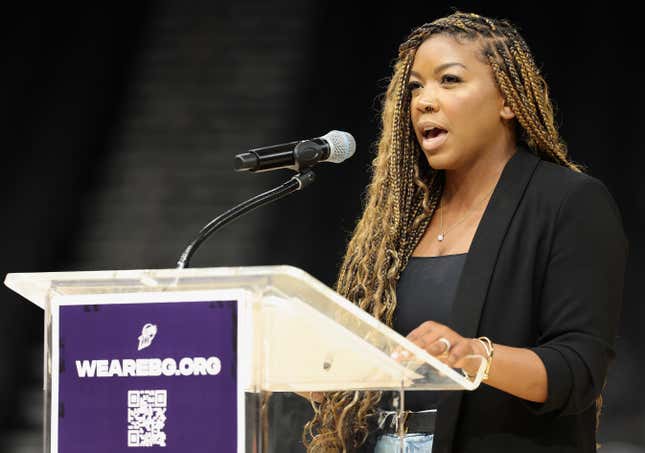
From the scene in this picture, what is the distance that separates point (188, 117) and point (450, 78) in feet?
6.29

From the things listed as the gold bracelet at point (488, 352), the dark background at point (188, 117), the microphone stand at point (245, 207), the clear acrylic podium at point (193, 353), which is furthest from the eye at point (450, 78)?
the dark background at point (188, 117)

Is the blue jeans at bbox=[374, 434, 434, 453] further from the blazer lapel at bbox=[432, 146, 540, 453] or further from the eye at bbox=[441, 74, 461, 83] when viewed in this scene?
the eye at bbox=[441, 74, 461, 83]

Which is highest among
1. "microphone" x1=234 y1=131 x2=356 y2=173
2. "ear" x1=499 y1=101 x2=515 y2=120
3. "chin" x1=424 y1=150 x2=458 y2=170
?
"ear" x1=499 y1=101 x2=515 y2=120

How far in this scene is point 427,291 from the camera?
6.23 feet

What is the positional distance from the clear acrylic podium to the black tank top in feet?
1.74

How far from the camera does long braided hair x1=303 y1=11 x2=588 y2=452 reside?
1.95 metres

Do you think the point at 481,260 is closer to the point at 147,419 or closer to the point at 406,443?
the point at 406,443

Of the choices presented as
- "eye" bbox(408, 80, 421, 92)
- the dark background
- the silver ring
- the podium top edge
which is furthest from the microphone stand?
the dark background

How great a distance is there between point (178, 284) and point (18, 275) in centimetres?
24

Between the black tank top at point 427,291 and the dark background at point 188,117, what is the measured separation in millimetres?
1524

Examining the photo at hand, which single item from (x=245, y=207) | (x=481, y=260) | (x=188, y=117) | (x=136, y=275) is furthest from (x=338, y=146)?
(x=188, y=117)

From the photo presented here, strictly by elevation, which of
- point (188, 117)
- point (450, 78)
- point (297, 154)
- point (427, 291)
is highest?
point (188, 117)

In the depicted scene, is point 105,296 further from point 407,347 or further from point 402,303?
point 402,303

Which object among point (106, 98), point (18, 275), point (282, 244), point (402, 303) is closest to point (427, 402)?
point (402, 303)
